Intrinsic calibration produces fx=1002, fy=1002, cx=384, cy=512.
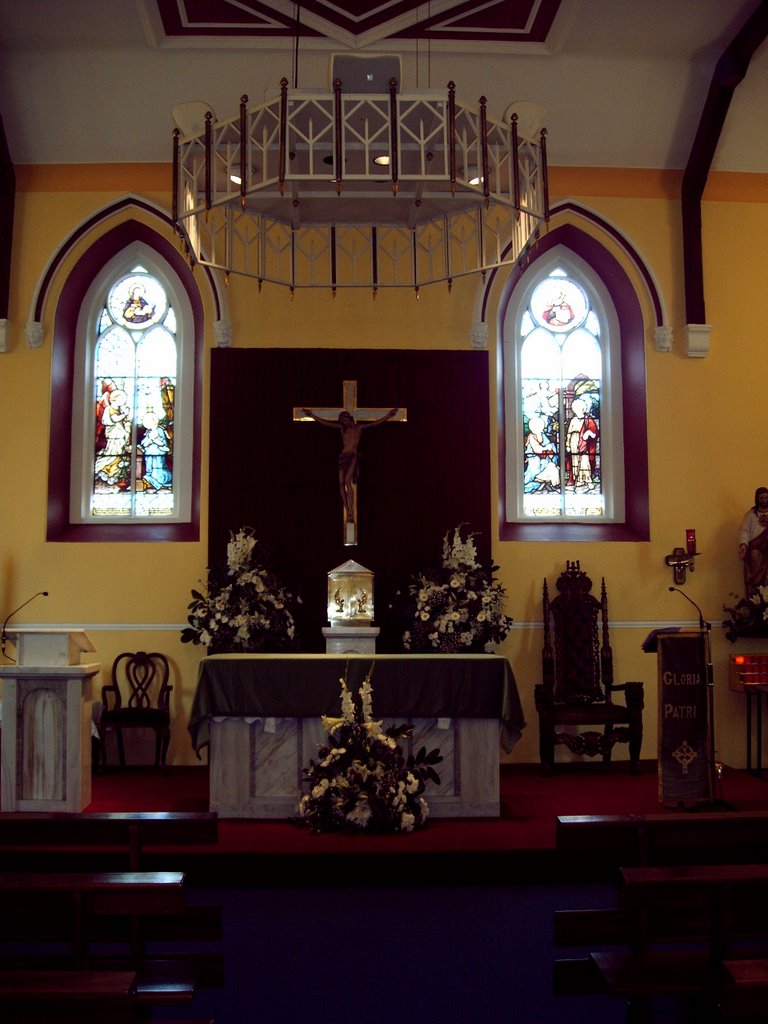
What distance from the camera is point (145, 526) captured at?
9.14 m

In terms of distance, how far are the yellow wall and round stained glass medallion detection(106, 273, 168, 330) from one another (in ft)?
1.80

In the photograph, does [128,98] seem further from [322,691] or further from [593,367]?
[322,691]

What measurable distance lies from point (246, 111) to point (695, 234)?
215 inches

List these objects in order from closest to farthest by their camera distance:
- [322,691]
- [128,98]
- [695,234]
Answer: [322,691], [128,98], [695,234]

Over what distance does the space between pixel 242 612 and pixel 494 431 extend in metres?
2.85

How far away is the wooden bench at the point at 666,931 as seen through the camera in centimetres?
313

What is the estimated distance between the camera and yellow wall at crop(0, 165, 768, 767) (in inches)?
346

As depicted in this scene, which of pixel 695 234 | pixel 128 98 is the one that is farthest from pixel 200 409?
pixel 695 234

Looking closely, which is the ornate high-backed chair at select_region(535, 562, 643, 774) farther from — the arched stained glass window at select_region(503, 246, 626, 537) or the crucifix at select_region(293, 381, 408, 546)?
the crucifix at select_region(293, 381, 408, 546)

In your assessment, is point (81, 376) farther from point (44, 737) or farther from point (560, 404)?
point (560, 404)

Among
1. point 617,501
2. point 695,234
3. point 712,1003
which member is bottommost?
point 712,1003

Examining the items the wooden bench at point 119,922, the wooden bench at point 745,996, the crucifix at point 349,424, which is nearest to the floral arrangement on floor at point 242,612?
the crucifix at point 349,424

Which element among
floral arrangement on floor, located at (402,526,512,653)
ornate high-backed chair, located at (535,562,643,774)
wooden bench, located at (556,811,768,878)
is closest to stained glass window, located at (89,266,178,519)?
floral arrangement on floor, located at (402,526,512,653)

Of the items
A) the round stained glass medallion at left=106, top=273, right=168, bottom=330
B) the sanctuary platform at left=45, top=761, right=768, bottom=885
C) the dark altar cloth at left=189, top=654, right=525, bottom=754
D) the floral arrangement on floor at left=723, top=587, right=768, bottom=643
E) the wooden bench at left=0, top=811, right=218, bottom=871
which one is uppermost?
the round stained glass medallion at left=106, top=273, right=168, bottom=330
